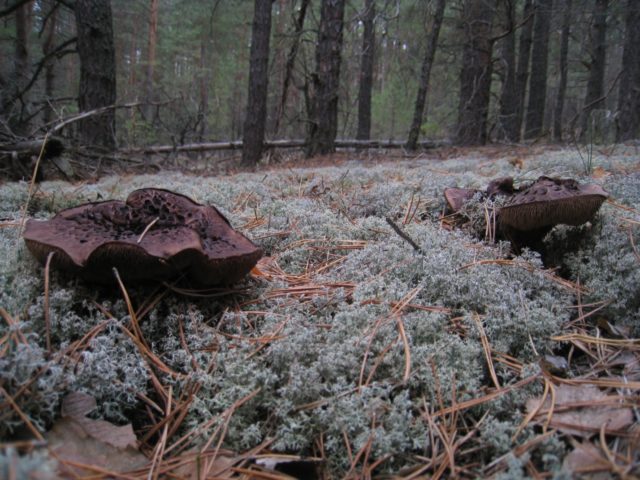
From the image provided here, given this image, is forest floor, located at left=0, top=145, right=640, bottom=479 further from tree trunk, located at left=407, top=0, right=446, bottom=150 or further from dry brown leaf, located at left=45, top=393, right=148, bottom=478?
tree trunk, located at left=407, top=0, right=446, bottom=150

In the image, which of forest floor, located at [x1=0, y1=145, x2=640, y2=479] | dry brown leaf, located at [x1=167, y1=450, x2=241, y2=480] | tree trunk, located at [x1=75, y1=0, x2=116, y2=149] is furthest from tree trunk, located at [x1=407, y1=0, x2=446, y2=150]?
dry brown leaf, located at [x1=167, y1=450, x2=241, y2=480]

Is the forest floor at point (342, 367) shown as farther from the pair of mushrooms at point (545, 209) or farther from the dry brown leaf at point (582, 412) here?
the pair of mushrooms at point (545, 209)

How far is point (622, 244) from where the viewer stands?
6.56 ft

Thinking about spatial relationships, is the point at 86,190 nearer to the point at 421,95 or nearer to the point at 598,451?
the point at 598,451

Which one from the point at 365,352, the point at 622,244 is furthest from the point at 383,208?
the point at 365,352

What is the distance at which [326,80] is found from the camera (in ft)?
26.7

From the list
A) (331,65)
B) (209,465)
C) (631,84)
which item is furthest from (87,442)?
(631,84)

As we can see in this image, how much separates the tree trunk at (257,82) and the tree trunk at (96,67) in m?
2.59

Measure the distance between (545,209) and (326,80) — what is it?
22.7 feet

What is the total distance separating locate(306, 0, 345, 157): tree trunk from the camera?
7.90m

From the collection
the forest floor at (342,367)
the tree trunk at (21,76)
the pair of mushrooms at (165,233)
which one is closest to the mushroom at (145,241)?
the pair of mushrooms at (165,233)

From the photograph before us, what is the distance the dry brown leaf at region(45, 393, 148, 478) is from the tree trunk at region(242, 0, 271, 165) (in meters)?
7.46

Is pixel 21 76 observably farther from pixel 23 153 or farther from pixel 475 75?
pixel 475 75

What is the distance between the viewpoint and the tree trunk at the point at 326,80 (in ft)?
25.9
